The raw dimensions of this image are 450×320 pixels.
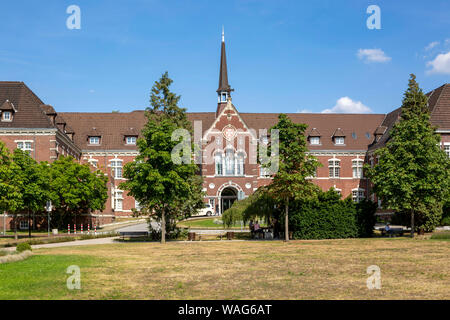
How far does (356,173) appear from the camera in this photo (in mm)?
73500

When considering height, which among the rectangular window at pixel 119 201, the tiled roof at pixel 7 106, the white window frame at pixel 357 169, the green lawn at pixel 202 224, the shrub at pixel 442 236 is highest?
the tiled roof at pixel 7 106

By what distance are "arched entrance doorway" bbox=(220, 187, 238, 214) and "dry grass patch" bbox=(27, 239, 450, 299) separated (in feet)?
150

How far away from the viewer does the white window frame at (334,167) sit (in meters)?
73.4

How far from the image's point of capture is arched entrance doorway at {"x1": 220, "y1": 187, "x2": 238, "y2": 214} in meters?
71.4

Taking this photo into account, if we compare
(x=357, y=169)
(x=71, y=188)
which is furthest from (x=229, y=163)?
(x=71, y=188)

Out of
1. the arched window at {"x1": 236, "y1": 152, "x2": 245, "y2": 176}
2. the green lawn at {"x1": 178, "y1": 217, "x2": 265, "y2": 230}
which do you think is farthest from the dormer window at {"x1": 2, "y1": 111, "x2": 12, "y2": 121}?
the arched window at {"x1": 236, "y1": 152, "x2": 245, "y2": 176}

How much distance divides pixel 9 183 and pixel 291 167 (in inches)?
812

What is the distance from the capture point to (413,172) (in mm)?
36406

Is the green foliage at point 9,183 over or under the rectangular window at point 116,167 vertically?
under

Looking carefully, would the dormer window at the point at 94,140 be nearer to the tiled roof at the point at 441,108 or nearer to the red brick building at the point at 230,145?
the red brick building at the point at 230,145

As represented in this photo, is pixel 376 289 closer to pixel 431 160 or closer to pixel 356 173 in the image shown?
pixel 431 160

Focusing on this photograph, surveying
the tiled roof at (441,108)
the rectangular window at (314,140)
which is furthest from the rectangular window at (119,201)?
the tiled roof at (441,108)

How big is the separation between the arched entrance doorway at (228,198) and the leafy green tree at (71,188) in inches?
853

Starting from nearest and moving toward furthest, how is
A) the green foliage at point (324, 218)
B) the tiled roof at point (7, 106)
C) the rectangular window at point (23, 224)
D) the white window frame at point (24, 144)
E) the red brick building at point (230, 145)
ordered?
1. the green foliage at point (324, 218)
2. the rectangular window at point (23, 224)
3. the tiled roof at point (7, 106)
4. the white window frame at point (24, 144)
5. the red brick building at point (230, 145)
